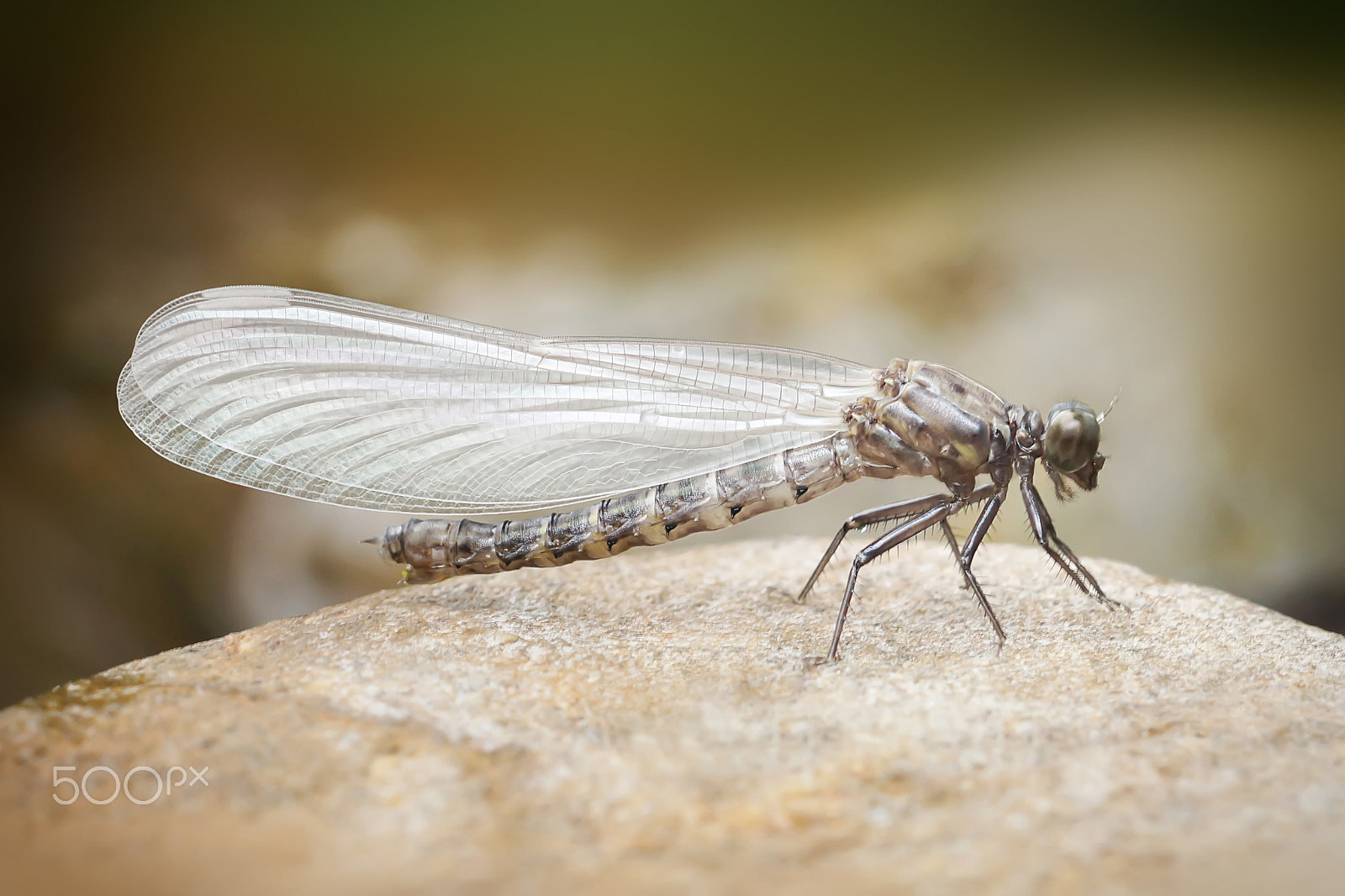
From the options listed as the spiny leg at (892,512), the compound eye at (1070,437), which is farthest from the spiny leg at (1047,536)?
the spiny leg at (892,512)

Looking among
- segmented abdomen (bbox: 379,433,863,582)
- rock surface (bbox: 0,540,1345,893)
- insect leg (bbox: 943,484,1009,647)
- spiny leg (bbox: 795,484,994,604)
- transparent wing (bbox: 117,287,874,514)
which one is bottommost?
rock surface (bbox: 0,540,1345,893)

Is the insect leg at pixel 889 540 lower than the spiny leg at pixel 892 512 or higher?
lower

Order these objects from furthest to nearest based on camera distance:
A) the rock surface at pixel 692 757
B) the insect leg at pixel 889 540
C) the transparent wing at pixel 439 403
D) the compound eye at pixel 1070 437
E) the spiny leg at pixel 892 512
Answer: the compound eye at pixel 1070 437, the spiny leg at pixel 892 512, the transparent wing at pixel 439 403, the insect leg at pixel 889 540, the rock surface at pixel 692 757

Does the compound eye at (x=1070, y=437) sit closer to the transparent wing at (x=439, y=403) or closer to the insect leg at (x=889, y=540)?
the insect leg at (x=889, y=540)

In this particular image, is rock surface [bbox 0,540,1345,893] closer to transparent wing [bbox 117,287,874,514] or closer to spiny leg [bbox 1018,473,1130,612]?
spiny leg [bbox 1018,473,1130,612]

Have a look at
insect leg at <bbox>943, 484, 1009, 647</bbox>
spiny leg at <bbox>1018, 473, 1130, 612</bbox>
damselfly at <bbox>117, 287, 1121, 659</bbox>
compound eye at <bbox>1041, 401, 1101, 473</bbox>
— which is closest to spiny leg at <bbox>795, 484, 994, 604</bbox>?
damselfly at <bbox>117, 287, 1121, 659</bbox>

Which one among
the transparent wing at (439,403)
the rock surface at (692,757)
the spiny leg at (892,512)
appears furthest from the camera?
the spiny leg at (892,512)
